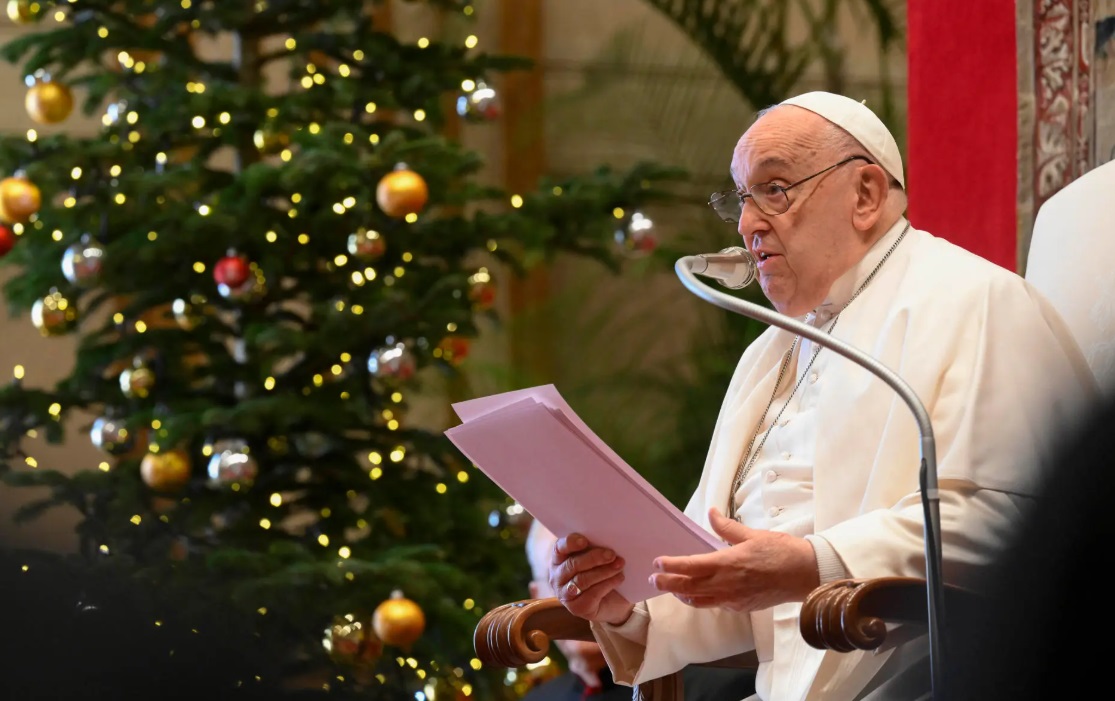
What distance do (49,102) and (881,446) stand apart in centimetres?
322

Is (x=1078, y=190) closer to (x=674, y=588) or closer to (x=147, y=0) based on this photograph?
(x=674, y=588)

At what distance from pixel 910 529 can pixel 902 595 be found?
0.82ft

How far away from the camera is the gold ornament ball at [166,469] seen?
4.25m

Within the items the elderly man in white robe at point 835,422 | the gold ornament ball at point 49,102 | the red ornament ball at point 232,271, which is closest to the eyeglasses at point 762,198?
the elderly man in white robe at point 835,422

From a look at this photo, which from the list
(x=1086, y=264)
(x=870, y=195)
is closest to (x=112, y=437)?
(x=870, y=195)

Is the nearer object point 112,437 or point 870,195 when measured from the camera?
point 870,195

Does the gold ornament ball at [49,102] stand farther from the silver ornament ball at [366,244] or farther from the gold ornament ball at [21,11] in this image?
the silver ornament ball at [366,244]

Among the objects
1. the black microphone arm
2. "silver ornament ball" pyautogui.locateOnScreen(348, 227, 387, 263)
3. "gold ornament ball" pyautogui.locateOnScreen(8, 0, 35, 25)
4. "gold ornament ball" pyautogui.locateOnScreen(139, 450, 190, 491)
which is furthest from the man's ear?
"gold ornament ball" pyautogui.locateOnScreen(8, 0, 35, 25)

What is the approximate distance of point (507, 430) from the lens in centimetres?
186

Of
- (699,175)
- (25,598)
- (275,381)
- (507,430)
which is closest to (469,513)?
(275,381)

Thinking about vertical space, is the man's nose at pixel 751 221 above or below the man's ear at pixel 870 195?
below

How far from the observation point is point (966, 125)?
2.94 metres

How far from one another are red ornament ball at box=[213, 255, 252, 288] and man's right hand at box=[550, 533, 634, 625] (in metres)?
2.49

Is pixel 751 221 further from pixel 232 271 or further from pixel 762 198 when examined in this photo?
pixel 232 271
